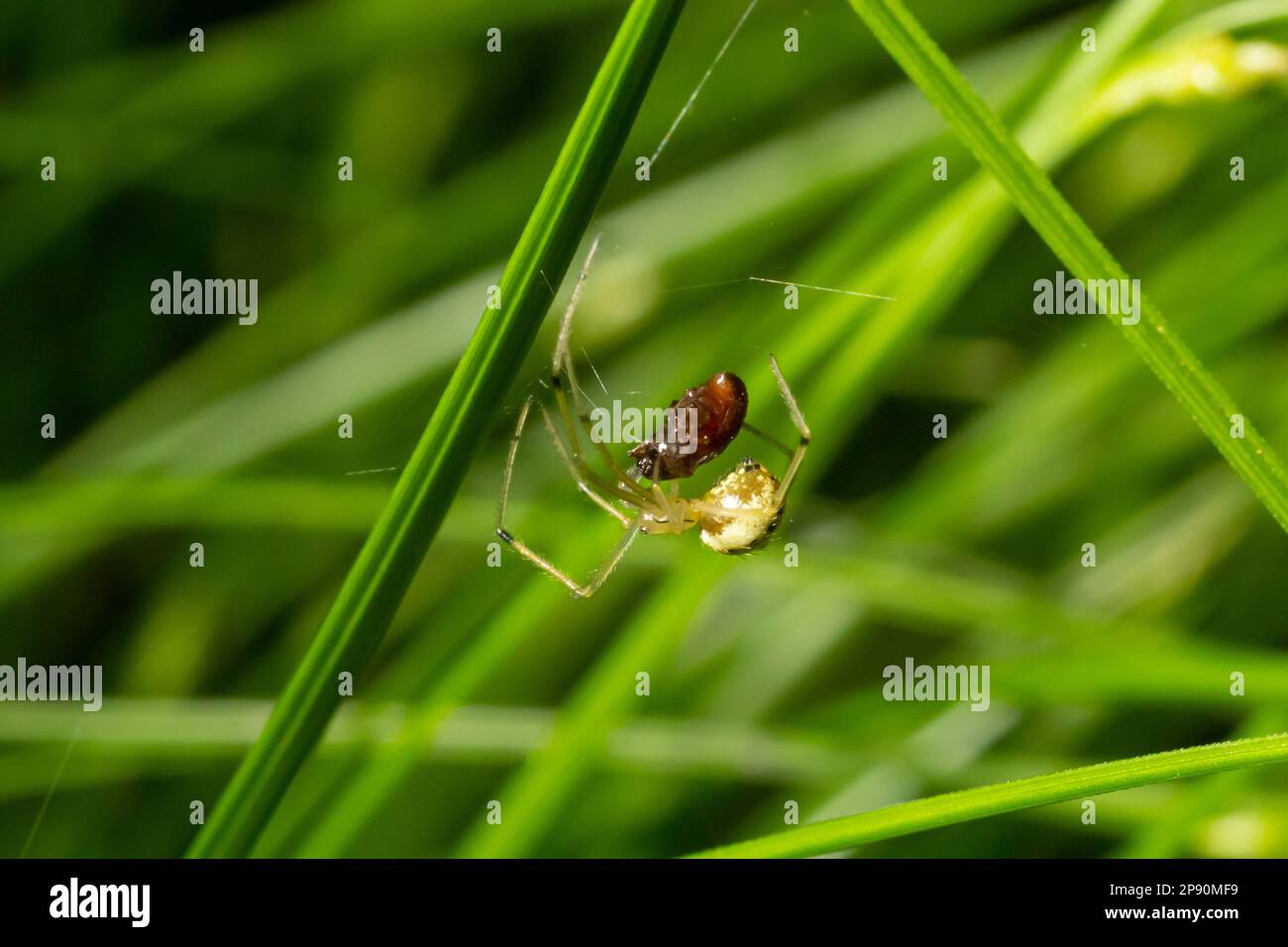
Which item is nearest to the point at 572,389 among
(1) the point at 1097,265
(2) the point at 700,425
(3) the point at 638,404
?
(2) the point at 700,425

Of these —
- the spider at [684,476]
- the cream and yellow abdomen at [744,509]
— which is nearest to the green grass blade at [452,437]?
the spider at [684,476]

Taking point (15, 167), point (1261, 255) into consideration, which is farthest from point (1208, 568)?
point (15, 167)

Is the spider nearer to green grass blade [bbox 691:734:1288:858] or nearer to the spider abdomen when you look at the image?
the spider abdomen

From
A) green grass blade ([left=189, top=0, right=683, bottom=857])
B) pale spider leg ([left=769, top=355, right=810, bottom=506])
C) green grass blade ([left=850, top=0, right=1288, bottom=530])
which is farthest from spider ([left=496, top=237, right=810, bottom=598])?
green grass blade ([left=850, top=0, right=1288, bottom=530])

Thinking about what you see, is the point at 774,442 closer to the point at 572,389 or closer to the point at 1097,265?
the point at 572,389

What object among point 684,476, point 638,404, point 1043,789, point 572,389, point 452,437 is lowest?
point 1043,789

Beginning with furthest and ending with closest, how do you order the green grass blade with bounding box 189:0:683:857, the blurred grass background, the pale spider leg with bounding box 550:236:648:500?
1. the blurred grass background
2. the pale spider leg with bounding box 550:236:648:500
3. the green grass blade with bounding box 189:0:683:857
